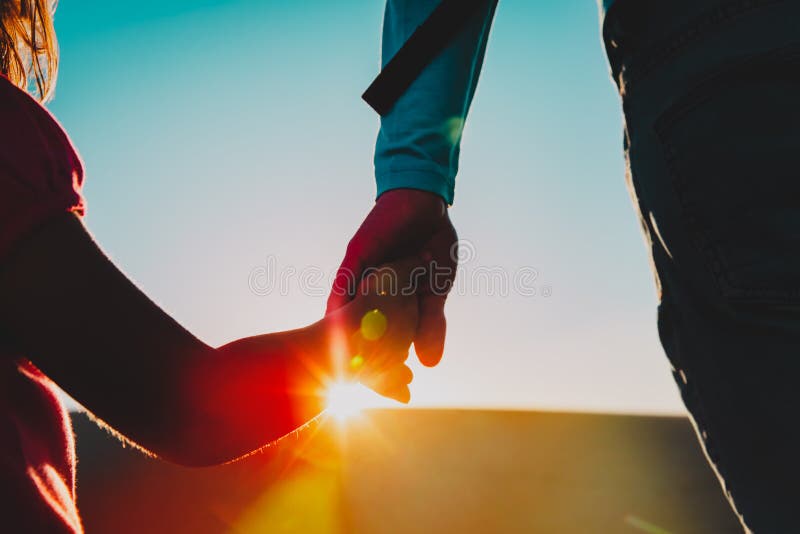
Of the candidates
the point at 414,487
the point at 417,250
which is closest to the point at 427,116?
the point at 417,250

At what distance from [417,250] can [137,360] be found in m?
1.02

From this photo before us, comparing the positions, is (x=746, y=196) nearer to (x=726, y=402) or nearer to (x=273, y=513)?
(x=726, y=402)

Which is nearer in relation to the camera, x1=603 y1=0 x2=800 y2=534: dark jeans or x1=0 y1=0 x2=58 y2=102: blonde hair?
x1=603 y1=0 x2=800 y2=534: dark jeans

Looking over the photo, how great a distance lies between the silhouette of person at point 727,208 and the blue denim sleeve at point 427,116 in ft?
1.87

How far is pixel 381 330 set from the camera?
1520 mm

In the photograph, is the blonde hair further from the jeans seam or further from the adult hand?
the jeans seam

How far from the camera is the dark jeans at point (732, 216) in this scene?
0.90 meters

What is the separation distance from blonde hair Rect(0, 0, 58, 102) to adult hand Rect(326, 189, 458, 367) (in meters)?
1.14

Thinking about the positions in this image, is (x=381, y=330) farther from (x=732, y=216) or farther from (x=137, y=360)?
(x=732, y=216)

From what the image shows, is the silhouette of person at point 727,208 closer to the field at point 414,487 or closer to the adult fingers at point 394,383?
the adult fingers at point 394,383

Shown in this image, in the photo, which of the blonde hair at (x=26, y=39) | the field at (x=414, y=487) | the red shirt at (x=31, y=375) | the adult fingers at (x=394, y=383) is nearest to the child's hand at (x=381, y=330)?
the adult fingers at (x=394, y=383)

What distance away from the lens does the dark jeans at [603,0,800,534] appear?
2.94 feet

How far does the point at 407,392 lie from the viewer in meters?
1.71

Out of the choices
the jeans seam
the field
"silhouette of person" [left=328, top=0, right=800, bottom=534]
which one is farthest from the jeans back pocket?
the field
